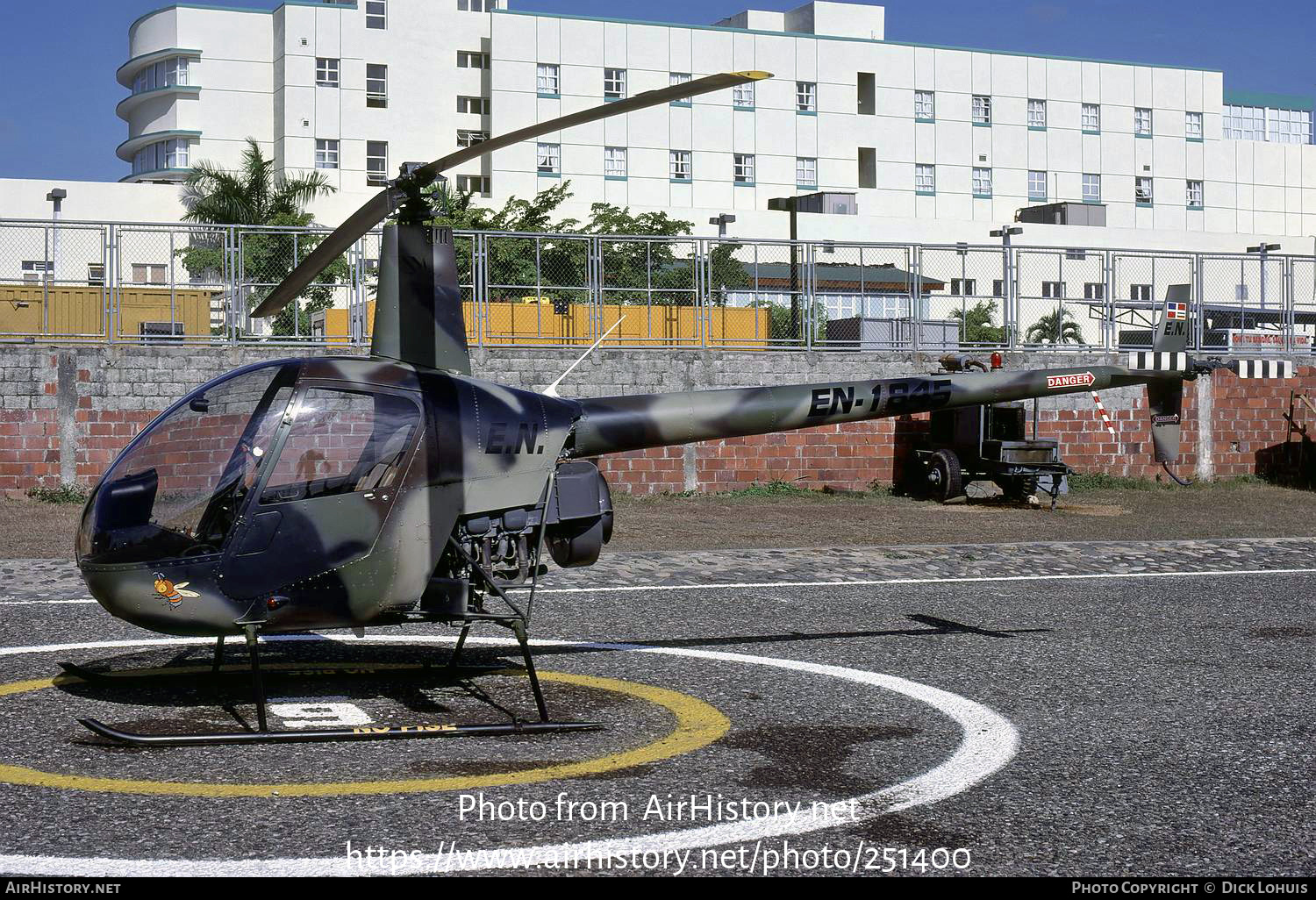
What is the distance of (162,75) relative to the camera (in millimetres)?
73188

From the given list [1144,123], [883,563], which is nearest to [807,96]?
[1144,123]

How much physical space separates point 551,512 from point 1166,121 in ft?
269

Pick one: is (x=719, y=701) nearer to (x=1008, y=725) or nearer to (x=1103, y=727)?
(x=1008, y=725)

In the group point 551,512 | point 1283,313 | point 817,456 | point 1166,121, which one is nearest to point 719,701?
point 551,512

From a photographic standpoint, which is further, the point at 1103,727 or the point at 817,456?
the point at 817,456

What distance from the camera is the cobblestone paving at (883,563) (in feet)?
42.3

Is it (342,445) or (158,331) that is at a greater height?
(158,331)

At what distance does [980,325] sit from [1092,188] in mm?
59147

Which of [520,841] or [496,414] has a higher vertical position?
[496,414]

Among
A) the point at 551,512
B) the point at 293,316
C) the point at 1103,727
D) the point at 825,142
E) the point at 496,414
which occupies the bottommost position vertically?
the point at 1103,727

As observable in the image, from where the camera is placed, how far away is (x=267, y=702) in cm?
760

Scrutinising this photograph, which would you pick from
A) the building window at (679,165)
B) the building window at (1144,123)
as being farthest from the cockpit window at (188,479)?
the building window at (1144,123)

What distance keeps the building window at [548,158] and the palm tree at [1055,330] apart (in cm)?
4510

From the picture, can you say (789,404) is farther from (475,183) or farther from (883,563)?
(475,183)
